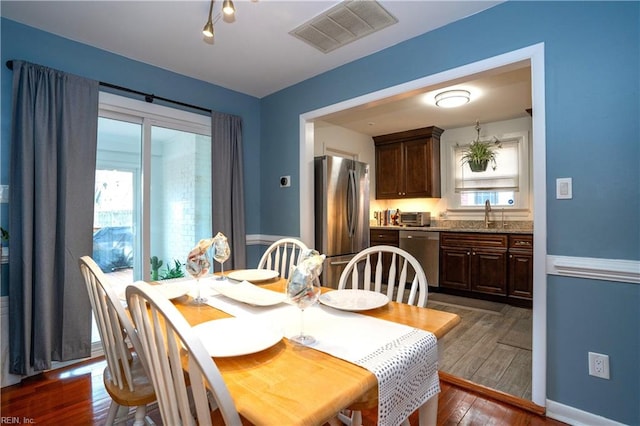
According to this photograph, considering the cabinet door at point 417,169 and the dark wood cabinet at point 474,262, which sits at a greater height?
the cabinet door at point 417,169

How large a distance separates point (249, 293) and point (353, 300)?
19.8 inches

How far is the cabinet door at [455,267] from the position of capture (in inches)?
166

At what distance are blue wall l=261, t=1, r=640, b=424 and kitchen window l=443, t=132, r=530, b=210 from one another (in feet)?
9.41

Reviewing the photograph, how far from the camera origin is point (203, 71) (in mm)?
2980

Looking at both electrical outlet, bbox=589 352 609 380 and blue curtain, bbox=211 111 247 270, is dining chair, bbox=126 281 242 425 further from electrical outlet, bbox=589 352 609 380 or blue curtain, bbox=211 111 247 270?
blue curtain, bbox=211 111 247 270

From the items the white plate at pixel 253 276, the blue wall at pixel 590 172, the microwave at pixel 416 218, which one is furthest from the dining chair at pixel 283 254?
the microwave at pixel 416 218

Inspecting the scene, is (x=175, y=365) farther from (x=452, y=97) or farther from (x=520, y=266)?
(x=520, y=266)

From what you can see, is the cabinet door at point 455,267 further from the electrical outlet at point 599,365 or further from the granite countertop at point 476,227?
the electrical outlet at point 599,365

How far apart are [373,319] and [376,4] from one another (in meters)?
1.88

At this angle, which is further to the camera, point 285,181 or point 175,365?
point 285,181

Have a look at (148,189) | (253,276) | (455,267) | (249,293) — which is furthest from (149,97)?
(455,267)

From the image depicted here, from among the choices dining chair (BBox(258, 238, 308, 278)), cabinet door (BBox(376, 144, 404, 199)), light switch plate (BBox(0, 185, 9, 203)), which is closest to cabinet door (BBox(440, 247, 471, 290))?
cabinet door (BBox(376, 144, 404, 199))

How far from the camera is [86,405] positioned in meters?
1.93

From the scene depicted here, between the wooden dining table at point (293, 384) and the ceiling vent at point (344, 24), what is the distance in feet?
6.57
